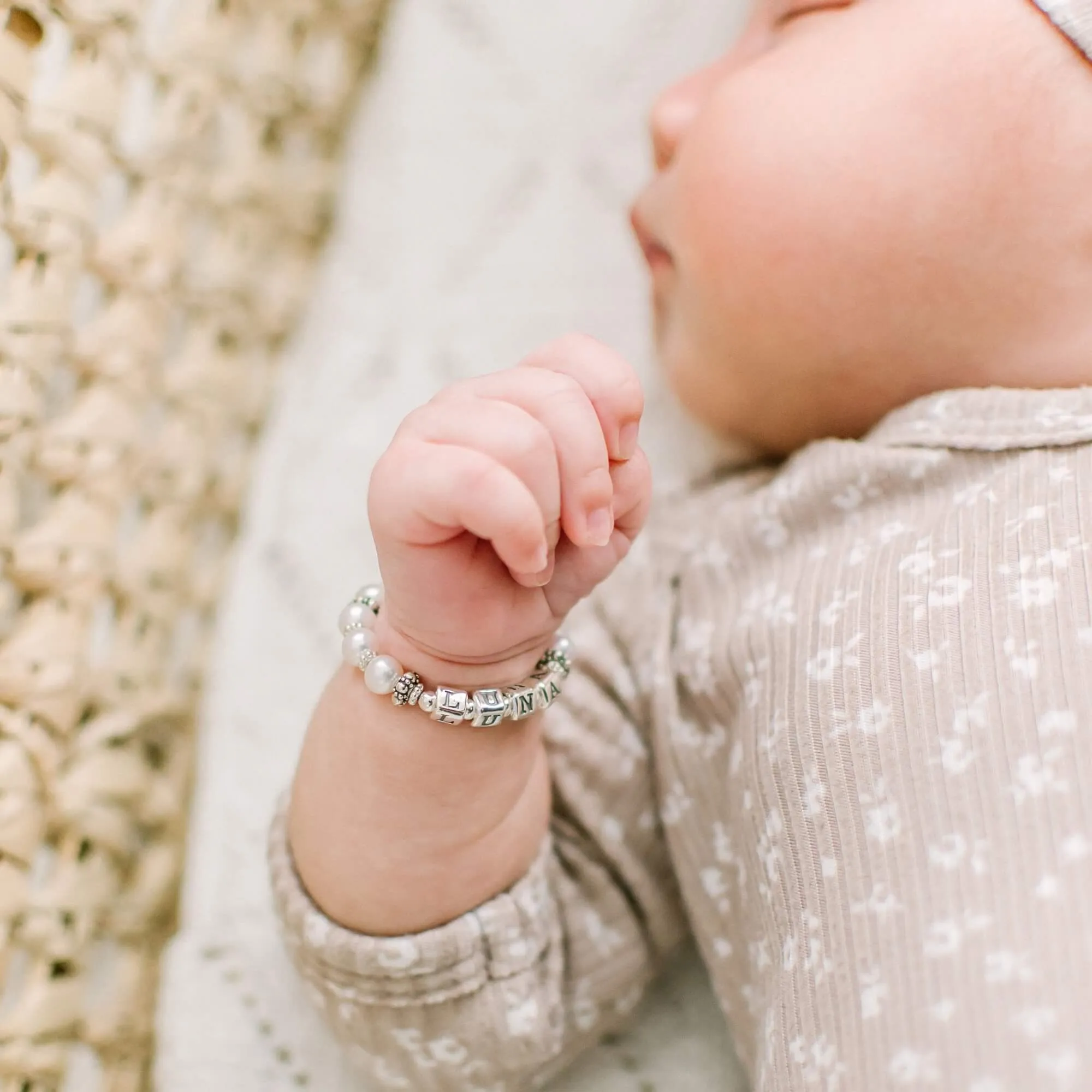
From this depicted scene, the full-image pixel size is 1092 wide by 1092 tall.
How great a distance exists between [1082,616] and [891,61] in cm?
32

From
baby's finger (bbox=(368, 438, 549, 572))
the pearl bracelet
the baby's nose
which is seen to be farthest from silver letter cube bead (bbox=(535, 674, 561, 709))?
the baby's nose

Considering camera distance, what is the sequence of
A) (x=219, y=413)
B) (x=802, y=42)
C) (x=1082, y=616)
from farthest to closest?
(x=219, y=413) < (x=802, y=42) < (x=1082, y=616)

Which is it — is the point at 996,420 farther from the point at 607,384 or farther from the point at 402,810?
the point at 402,810

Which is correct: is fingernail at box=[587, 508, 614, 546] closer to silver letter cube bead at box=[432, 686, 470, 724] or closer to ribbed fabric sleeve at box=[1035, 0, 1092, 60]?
silver letter cube bead at box=[432, 686, 470, 724]

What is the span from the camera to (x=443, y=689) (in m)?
0.56

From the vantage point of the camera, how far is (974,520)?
60 centimetres

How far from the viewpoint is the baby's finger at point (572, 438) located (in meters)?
0.48

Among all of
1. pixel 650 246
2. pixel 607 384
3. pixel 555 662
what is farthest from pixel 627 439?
pixel 650 246

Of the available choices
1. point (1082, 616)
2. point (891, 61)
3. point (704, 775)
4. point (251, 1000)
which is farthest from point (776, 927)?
point (891, 61)

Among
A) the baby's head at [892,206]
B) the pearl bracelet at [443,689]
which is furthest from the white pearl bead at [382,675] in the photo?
the baby's head at [892,206]

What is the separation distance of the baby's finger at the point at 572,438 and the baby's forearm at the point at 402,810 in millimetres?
147

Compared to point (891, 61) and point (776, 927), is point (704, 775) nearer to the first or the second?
point (776, 927)

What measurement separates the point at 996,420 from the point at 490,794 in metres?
0.34

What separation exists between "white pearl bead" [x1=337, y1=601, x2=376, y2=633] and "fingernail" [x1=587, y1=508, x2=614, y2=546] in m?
0.15
